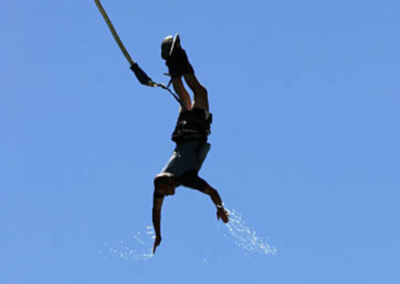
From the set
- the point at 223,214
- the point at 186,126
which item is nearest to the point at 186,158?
the point at 186,126

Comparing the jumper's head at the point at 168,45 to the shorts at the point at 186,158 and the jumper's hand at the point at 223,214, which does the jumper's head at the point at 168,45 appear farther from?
the jumper's hand at the point at 223,214

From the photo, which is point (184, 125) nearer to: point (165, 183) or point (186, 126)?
point (186, 126)

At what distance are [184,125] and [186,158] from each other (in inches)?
26.7

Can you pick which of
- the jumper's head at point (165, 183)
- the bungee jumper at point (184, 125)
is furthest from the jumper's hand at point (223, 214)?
the jumper's head at point (165, 183)

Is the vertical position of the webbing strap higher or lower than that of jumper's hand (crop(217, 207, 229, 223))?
higher

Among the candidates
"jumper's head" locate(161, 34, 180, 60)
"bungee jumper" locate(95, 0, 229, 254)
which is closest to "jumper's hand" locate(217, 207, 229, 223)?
"bungee jumper" locate(95, 0, 229, 254)

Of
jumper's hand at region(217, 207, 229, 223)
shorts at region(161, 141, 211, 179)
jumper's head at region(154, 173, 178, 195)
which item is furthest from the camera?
jumper's hand at region(217, 207, 229, 223)

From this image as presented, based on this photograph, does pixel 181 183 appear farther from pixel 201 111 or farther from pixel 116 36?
pixel 116 36

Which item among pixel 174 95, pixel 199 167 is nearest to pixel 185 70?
pixel 174 95

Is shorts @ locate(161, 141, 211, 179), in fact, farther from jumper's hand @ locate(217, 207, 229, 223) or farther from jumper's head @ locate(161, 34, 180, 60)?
jumper's head @ locate(161, 34, 180, 60)

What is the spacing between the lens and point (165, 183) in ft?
70.4

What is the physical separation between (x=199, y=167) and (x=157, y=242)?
1.76 metres

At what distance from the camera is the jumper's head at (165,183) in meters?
21.5

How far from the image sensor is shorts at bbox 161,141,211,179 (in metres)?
21.7
